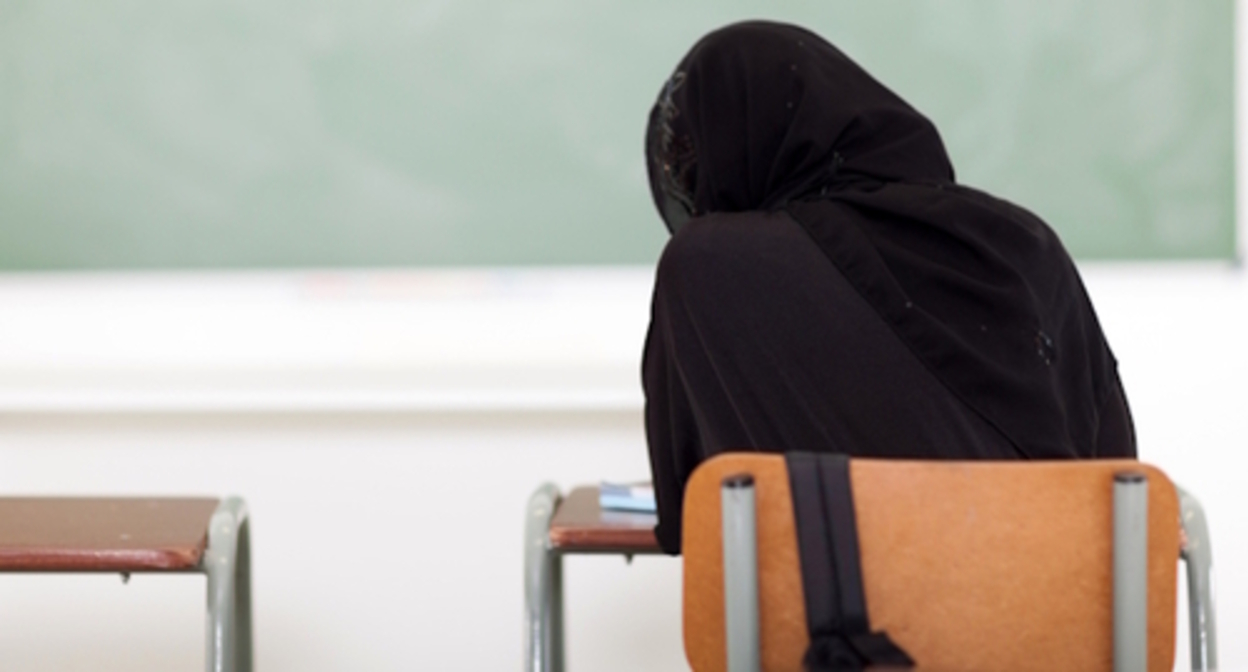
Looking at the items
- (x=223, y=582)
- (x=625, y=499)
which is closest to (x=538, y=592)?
(x=625, y=499)

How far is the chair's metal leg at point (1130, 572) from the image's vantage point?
104 centimetres

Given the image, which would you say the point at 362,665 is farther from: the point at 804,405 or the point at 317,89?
the point at 804,405

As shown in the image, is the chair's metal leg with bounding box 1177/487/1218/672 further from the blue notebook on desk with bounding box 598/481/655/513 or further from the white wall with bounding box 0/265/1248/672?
the white wall with bounding box 0/265/1248/672

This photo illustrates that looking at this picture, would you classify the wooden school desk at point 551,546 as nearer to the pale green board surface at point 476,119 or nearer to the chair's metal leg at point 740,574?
the chair's metal leg at point 740,574

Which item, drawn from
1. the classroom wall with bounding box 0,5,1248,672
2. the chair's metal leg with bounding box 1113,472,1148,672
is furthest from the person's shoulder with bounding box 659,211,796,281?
the classroom wall with bounding box 0,5,1248,672

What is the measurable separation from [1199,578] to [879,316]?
2.11ft

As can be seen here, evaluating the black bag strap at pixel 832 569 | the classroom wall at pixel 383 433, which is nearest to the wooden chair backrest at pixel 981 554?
the black bag strap at pixel 832 569

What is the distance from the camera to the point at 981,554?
→ 42.3 inches

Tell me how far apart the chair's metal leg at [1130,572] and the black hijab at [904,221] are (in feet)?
0.63

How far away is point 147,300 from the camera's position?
2375 millimetres

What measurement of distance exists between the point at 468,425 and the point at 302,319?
0.34m

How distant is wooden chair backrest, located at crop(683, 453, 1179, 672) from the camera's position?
107 cm

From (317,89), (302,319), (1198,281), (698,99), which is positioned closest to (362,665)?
(302,319)

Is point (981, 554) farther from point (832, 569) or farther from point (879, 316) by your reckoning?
point (879, 316)
